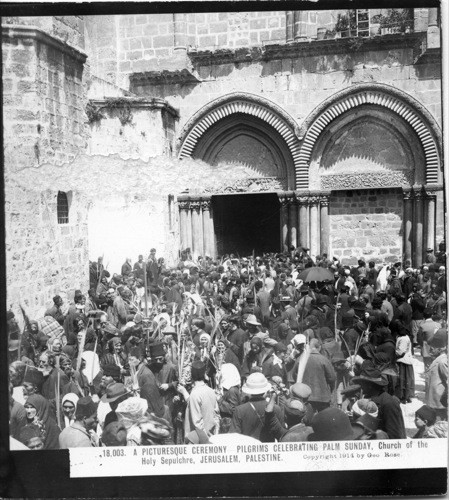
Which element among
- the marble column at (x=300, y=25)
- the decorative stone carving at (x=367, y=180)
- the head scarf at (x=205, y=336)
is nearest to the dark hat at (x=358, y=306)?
the head scarf at (x=205, y=336)

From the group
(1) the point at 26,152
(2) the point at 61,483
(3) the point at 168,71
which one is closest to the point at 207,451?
(2) the point at 61,483

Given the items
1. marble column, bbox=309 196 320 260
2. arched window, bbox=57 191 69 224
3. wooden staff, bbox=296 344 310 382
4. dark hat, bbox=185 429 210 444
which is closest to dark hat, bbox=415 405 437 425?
wooden staff, bbox=296 344 310 382

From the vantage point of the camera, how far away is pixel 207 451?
6449mm

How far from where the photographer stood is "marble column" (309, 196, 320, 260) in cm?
785

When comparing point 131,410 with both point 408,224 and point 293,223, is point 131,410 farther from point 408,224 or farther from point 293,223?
point 408,224

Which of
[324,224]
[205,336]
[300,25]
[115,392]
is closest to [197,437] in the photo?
[115,392]

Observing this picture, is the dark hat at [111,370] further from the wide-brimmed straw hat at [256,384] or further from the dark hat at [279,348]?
the dark hat at [279,348]

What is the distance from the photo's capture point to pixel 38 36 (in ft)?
22.1

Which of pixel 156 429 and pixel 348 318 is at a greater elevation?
pixel 348 318

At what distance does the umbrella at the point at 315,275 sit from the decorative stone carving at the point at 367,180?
1577 mm

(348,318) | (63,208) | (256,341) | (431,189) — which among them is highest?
(431,189)

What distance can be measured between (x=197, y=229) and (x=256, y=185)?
117 cm

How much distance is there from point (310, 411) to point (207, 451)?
116cm

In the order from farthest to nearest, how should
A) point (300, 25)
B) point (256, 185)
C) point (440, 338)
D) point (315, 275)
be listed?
1. point (256, 185)
2. point (300, 25)
3. point (315, 275)
4. point (440, 338)
